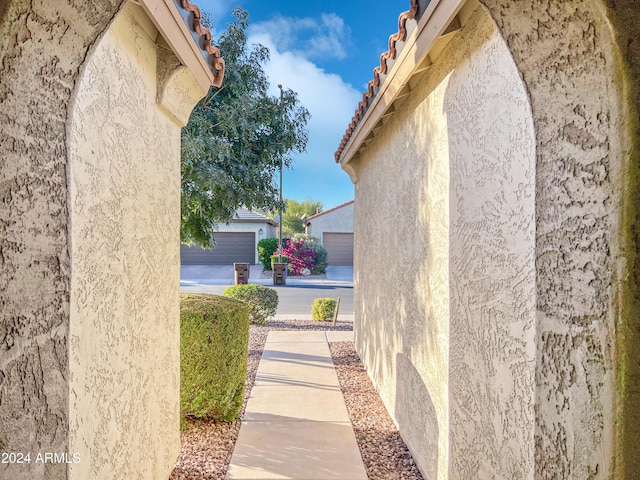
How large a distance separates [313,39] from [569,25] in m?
16.8

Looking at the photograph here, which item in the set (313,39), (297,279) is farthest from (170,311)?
(297,279)

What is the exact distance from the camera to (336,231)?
104ft

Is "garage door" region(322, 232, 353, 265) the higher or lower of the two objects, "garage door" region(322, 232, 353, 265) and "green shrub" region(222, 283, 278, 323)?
the higher

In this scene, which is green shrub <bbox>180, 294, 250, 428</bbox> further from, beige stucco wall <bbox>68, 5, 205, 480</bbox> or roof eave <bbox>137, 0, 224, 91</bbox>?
roof eave <bbox>137, 0, 224, 91</bbox>

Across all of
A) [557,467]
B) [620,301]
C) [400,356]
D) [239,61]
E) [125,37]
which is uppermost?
[239,61]

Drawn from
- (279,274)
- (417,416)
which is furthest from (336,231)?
(417,416)

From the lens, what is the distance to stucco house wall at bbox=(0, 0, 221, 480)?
1.66 meters

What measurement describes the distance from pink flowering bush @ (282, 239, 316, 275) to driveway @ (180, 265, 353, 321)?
124 centimetres

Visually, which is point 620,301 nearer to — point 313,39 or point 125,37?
point 125,37

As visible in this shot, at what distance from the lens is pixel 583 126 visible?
61.3 inches

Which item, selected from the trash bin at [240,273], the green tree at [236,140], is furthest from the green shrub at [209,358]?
the trash bin at [240,273]

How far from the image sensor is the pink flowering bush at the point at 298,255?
26078 millimetres

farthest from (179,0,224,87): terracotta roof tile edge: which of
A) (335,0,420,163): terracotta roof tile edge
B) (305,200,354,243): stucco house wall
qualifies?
(305,200,354,243): stucco house wall

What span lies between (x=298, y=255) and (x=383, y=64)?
72.8ft
